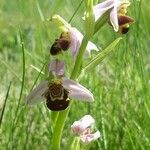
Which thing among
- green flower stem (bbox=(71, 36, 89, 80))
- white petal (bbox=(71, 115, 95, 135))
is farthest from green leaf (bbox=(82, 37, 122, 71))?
white petal (bbox=(71, 115, 95, 135))

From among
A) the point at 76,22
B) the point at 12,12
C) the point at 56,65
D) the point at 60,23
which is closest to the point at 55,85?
the point at 56,65

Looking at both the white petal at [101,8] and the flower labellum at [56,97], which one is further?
the white petal at [101,8]

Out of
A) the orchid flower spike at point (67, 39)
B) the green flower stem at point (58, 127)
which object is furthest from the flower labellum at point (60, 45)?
the green flower stem at point (58, 127)

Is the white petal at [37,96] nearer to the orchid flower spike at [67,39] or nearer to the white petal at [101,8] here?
the orchid flower spike at [67,39]

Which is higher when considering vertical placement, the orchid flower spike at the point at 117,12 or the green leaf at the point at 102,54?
the orchid flower spike at the point at 117,12

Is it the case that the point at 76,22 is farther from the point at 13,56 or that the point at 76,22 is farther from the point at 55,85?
the point at 55,85

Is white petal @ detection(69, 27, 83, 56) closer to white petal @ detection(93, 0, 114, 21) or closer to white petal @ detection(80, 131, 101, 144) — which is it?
white petal @ detection(93, 0, 114, 21)

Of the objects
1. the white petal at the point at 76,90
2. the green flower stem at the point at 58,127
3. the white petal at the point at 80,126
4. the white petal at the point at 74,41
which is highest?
the white petal at the point at 74,41

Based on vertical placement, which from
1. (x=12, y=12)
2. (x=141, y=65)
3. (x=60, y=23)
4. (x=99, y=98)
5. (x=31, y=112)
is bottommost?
(x=12, y=12)
